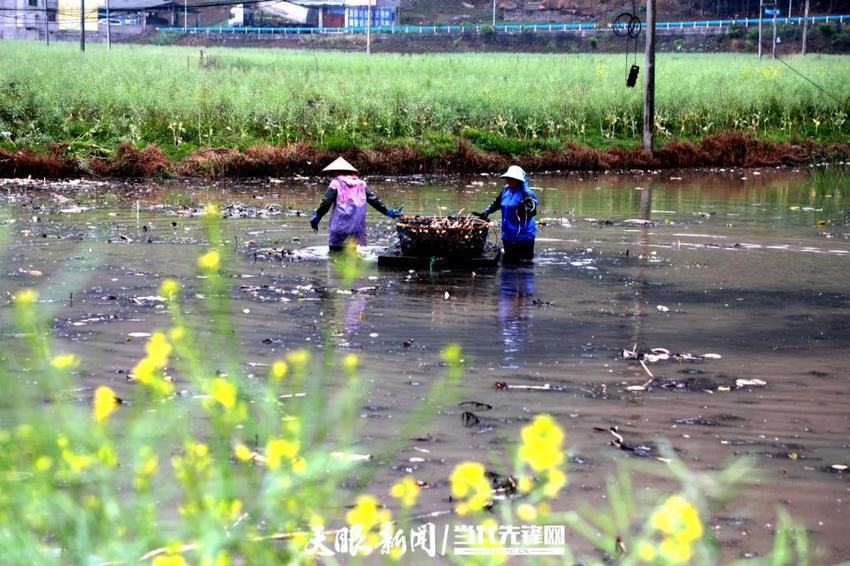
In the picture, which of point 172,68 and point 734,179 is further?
point 172,68

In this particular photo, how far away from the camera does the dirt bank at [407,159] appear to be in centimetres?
2186

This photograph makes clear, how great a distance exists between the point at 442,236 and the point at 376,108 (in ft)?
46.8

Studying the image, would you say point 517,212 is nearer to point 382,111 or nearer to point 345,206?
point 345,206

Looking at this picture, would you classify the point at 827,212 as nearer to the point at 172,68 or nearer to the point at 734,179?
the point at 734,179

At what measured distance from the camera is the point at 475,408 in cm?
720

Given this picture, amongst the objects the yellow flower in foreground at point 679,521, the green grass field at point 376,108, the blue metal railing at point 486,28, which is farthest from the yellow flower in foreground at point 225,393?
the blue metal railing at point 486,28

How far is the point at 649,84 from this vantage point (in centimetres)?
2531

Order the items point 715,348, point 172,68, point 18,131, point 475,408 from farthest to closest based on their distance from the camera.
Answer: point 172,68 → point 18,131 → point 715,348 → point 475,408

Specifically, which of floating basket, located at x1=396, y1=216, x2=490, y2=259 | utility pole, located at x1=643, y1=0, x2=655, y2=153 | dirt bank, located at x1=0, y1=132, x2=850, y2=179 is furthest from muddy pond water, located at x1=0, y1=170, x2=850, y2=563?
utility pole, located at x1=643, y1=0, x2=655, y2=153

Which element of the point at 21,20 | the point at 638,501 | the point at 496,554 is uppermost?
the point at 21,20

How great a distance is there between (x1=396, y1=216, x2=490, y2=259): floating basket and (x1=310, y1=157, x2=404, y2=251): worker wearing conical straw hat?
0.40 meters

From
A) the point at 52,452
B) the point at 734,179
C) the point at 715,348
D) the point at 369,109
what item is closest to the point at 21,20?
the point at 369,109

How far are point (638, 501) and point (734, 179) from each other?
62.2 ft

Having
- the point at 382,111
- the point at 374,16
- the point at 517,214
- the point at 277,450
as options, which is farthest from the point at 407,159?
the point at 374,16
